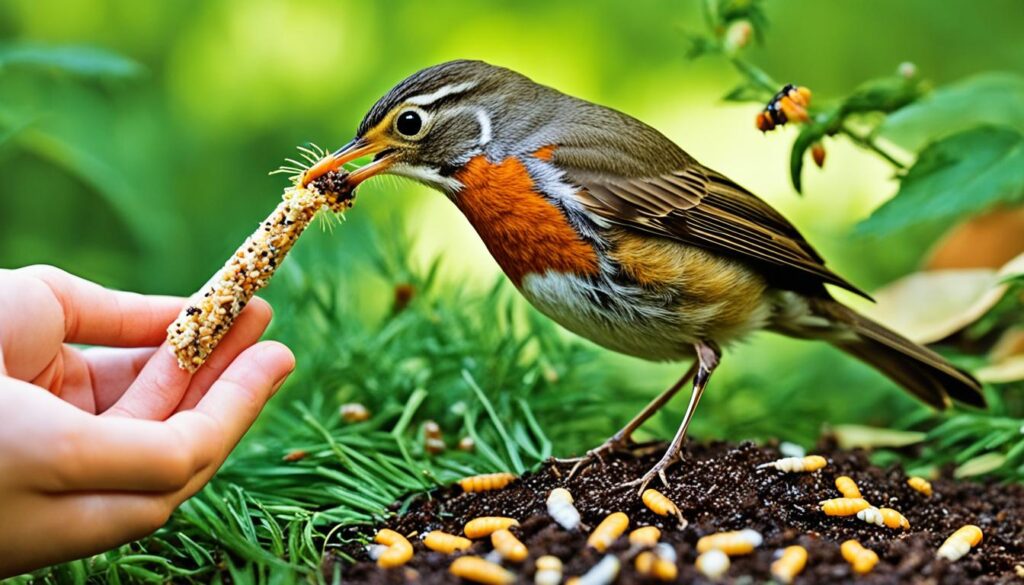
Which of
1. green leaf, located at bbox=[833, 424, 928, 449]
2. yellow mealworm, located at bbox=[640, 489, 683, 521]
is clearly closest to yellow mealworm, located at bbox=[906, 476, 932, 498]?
green leaf, located at bbox=[833, 424, 928, 449]

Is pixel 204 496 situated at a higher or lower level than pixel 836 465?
lower

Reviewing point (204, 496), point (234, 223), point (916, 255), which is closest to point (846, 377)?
point (916, 255)

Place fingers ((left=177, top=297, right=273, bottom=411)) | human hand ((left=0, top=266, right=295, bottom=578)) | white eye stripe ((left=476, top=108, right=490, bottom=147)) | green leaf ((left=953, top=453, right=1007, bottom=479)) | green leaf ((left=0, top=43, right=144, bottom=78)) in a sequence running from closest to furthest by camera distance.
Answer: human hand ((left=0, top=266, right=295, bottom=578))
fingers ((left=177, top=297, right=273, bottom=411))
white eye stripe ((left=476, top=108, right=490, bottom=147))
green leaf ((left=953, top=453, right=1007, bottom=479))
green leaf ((left=0, top=43, right=144, bottom=78))

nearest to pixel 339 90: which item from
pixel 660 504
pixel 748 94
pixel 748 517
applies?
pixel 748 94

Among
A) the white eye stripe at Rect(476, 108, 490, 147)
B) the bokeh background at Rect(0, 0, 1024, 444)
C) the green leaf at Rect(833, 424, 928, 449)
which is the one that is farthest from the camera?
the bokeh background at Rect(0, 0, 1024, 444)

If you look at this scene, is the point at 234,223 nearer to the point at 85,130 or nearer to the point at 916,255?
the point at 85,130

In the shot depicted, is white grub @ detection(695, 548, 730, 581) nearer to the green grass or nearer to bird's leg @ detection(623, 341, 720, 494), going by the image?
bird's leg @ detection(623, 341, 720, 494)

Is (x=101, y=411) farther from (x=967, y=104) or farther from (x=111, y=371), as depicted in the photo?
(x=967, y=104)
